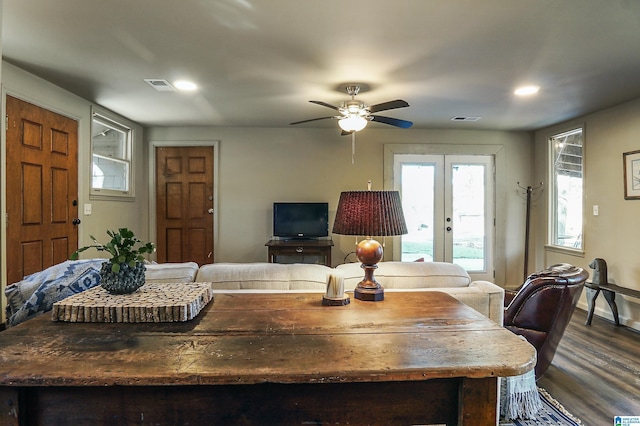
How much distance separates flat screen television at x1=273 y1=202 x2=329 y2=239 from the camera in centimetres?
502

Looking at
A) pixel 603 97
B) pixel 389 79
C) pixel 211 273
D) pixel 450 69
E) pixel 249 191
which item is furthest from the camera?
pixel 249 191

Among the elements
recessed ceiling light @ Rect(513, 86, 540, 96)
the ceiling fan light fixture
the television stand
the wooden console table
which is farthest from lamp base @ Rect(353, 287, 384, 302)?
the wooden console table

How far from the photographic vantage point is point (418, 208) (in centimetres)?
529

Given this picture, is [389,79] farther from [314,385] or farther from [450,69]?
[314,385]

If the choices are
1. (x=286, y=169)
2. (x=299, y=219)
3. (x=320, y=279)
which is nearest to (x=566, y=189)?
(x=299, y=219)

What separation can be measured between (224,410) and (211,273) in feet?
3.62

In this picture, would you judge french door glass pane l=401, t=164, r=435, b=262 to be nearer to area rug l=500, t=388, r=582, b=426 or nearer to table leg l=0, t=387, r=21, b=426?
area rug l=500, t=388, r=582, b=426

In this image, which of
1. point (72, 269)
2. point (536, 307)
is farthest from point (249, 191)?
point (536, 307)

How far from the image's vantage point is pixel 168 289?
5.02ft

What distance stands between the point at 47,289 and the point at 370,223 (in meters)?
1.44

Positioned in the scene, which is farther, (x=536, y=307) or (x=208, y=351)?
(x=536, y=307)

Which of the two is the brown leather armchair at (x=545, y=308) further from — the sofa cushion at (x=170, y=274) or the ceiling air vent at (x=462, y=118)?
the ceiling air vent at (x=462, y=118)

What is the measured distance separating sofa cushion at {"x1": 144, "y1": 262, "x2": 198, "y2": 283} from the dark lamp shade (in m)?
0.85

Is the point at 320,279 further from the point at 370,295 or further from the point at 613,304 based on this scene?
the point at 613,304
